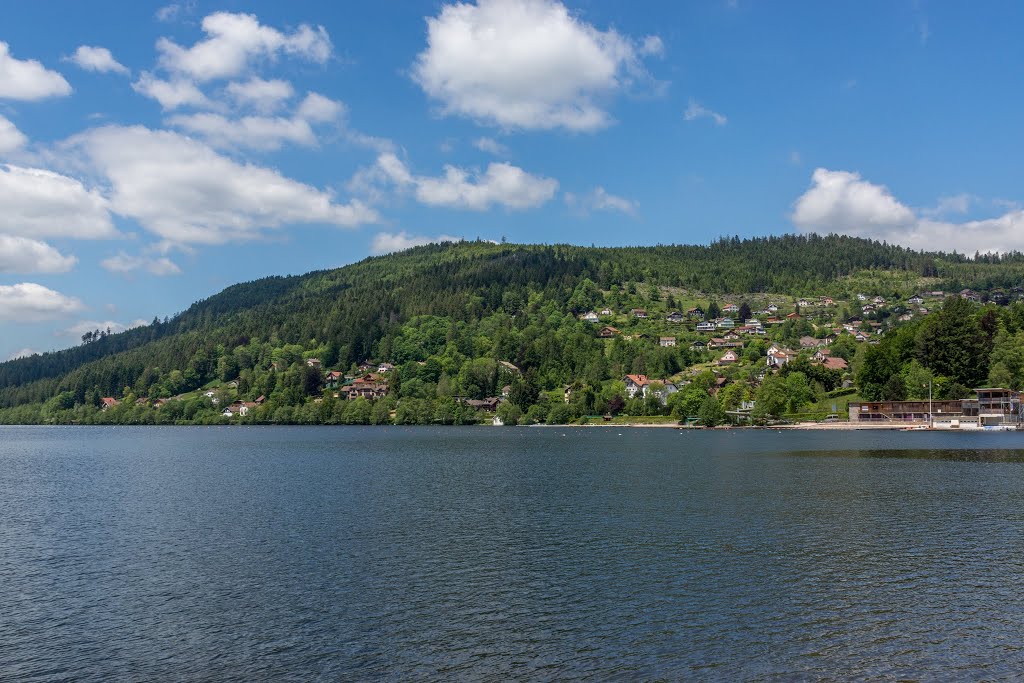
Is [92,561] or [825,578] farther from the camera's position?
[92,561]

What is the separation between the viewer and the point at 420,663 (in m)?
21.4

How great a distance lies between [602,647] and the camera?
73.9 feet

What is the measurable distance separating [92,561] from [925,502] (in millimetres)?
48451

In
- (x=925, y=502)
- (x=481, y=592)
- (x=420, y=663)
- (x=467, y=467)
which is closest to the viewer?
(x=420, y=663)

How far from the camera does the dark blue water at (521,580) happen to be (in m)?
21.7

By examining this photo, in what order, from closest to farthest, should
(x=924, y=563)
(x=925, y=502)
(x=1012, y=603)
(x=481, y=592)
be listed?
(x=1012, y=603) → (x=481, y=592) → (x=924, y=563) → (x=925, y=502)

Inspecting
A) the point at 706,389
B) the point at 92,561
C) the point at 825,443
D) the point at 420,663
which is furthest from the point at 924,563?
the point at 706,389

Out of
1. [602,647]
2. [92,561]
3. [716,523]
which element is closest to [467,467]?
[716,523]

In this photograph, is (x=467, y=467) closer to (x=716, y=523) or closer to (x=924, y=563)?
(x=716, y=523)

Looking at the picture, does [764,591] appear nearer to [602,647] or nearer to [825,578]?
[825,578]

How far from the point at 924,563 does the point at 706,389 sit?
159858 millimetres

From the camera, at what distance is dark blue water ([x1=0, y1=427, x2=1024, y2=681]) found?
71.3ft

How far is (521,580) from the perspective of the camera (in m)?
30.2

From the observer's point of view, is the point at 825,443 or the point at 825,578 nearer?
the point at 825,578
